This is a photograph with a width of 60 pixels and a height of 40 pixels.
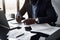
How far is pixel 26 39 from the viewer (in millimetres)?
1157

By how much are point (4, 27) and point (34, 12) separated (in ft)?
2.33

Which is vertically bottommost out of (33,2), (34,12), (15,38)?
(15,38)

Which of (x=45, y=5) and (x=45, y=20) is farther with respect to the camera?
(x=45, y=5)

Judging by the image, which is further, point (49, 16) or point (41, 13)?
point (41, 13)

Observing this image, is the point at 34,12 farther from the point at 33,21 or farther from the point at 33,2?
Result: the point at 33,21

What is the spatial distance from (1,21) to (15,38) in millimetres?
440

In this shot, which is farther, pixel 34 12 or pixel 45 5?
pixel 34 12

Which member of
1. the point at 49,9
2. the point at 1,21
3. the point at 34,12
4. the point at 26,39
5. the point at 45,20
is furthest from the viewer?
the point at 34,12

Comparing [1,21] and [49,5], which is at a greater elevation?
[49,5]

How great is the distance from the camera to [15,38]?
3.95 feet

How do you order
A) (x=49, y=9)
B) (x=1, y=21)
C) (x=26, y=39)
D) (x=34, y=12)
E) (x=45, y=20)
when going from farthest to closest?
(x=34, y=12) → (x=49, y=9) → (x=45, y=20) → (x=1, y=21) → (x=26, y=39)

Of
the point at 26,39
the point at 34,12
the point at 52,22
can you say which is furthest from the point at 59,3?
the point at 26,39

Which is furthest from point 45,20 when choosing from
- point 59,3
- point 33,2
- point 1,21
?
point 1,21

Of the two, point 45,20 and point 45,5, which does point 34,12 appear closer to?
point 45,5
